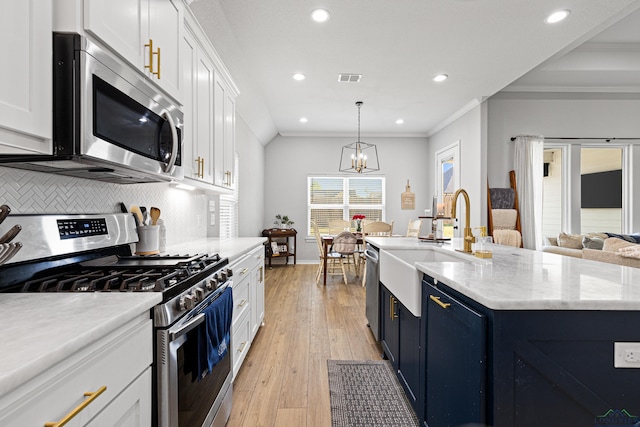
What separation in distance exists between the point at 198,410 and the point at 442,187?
6.05 m

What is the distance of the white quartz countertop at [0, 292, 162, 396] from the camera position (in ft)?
1.91

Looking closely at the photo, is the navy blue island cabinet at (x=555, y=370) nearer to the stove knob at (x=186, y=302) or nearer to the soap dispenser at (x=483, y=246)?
the soap dispenser at (x=483, y=246)

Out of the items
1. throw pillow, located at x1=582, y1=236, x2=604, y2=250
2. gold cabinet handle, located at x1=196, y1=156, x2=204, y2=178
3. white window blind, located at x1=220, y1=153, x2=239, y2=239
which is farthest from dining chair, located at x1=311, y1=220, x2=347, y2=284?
gold cabinet handle, located at x1=196, y1=156, x2=204, y2=178

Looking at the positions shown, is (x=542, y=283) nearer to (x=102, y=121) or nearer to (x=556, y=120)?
(x=102, y=121)

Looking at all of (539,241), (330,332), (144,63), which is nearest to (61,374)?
(144,63)

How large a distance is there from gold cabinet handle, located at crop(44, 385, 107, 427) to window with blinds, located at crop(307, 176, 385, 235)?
646cm

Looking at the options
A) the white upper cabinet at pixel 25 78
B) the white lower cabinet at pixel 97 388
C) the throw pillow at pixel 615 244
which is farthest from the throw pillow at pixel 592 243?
the white upper cabinet at pixel 25 78

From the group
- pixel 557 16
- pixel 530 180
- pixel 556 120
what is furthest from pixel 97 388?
pixel 556 120

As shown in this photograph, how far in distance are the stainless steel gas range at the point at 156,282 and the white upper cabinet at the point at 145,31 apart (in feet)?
2.35

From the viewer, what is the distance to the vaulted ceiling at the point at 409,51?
105 inches

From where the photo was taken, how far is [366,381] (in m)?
2.24

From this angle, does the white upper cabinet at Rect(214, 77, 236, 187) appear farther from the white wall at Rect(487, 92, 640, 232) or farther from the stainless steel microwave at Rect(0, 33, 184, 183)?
the white wall at Rect(487, 92, 640, 232)

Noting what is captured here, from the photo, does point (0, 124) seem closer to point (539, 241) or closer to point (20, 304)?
point (20, 304)

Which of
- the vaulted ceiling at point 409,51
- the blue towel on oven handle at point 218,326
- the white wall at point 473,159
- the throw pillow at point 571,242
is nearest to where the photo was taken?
the blue towel on oven handle at point 218,326
